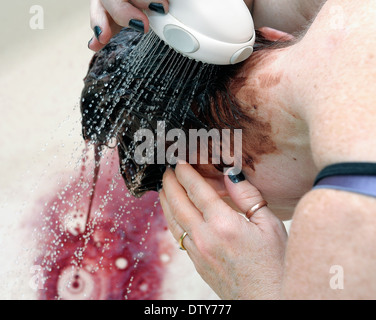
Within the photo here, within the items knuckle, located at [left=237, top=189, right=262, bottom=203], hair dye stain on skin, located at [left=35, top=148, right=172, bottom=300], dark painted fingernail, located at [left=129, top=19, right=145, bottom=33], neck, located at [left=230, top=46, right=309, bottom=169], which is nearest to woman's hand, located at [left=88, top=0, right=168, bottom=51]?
dark painted fingernail, located at [left=129, top=19, right=145, bottom=33]

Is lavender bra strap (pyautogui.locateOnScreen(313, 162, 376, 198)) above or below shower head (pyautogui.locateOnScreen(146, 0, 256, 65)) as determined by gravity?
below

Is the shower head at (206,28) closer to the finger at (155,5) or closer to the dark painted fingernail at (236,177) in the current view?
the finger at (155,5)

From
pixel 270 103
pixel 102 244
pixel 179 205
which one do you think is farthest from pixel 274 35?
pixel 102 244

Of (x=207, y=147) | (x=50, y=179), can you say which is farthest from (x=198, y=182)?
(x=50, y=179)

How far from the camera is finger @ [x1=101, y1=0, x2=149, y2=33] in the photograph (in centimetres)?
54

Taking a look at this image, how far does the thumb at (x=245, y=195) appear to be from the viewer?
622 mm

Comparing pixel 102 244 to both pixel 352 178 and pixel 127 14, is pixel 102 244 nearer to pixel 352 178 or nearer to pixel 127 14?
pixel 127 14

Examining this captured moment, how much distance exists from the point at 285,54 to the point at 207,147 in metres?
0.18

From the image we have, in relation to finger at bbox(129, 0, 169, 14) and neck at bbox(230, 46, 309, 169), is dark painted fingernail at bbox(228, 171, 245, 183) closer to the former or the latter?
neck at bbox(230, 46, 309, 169)

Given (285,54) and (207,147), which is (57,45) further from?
(285,54)

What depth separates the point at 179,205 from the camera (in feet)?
2.25

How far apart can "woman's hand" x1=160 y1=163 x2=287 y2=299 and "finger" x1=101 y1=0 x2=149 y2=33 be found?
0.23 metres

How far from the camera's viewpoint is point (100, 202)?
139 cm

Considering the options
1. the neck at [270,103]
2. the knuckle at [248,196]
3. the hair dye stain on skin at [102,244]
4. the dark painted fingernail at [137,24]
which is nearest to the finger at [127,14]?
the dark painted fingernail at [137,24]
